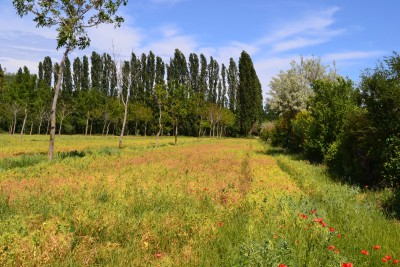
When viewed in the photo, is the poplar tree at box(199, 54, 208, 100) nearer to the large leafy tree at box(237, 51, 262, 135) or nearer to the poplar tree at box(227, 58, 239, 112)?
the poplar tree at box(227, 58, 239, 112)

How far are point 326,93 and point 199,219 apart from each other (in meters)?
18.8

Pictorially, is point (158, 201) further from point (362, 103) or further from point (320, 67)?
point (320, 67)

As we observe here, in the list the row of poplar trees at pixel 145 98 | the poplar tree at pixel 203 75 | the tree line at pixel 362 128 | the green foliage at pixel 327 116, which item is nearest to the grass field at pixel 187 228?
the tree line at pixel 362 128

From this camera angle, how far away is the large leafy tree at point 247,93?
8088 centimetres

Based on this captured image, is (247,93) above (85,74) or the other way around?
the other way around

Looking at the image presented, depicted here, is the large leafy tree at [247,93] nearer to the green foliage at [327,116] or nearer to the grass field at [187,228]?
the green foliage at [327,116]

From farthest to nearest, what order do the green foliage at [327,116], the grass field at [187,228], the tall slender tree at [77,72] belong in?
1. the tall slender tree at [77,72]
2. the green foliage at [327,116]
3. the grass field at [187,228]

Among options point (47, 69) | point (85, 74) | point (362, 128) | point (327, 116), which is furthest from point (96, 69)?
point (362, 128)

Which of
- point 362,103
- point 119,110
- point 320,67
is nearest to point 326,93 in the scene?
point 362,103

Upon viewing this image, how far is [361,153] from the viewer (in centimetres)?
1440

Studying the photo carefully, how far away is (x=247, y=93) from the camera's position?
264ft

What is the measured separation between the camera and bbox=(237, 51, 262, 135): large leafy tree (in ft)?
265

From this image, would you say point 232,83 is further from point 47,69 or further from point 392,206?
point 392,206

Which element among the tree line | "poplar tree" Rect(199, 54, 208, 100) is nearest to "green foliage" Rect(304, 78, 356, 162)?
the tree line
